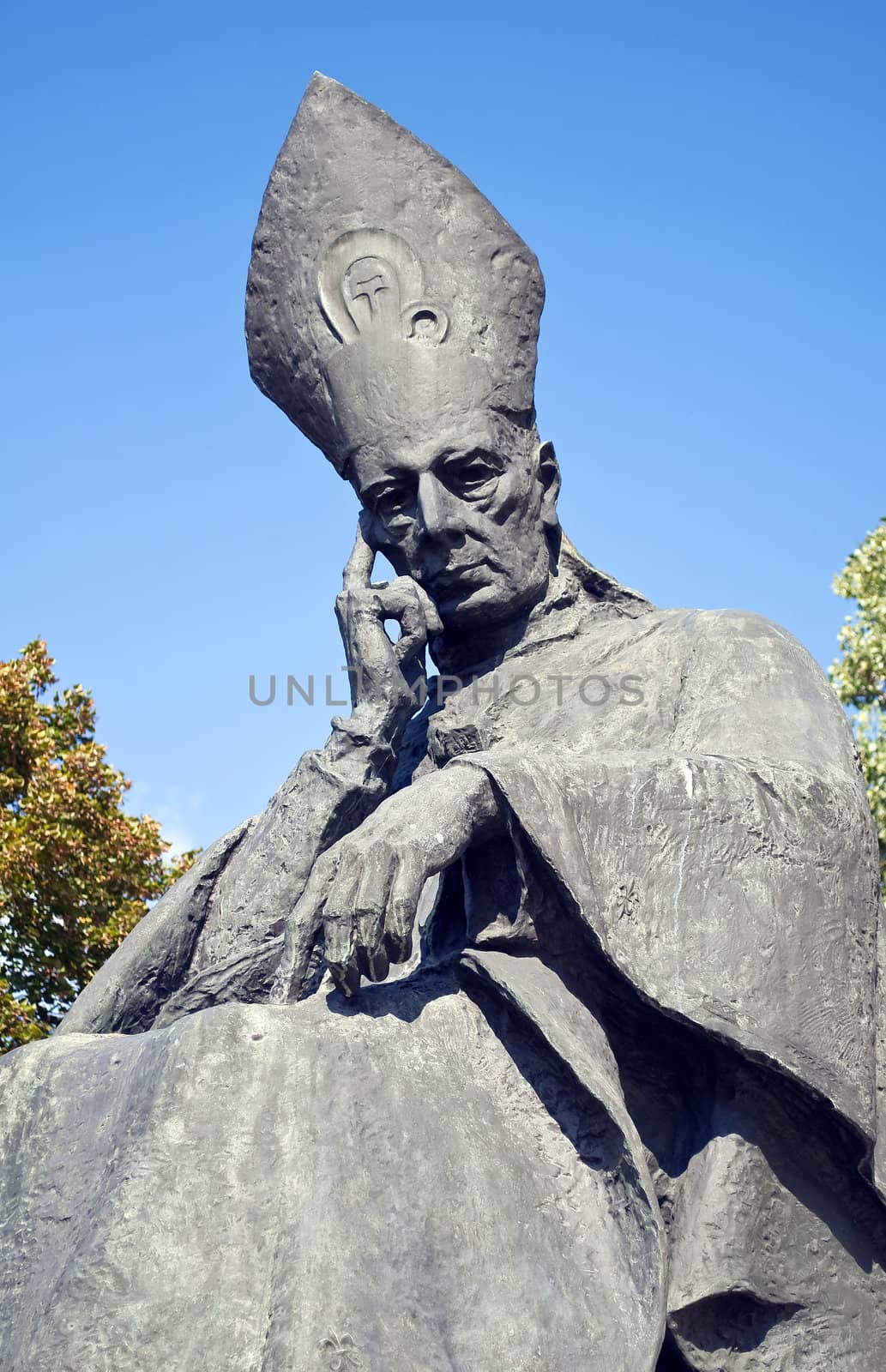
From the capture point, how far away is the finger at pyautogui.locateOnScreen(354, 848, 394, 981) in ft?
14.3

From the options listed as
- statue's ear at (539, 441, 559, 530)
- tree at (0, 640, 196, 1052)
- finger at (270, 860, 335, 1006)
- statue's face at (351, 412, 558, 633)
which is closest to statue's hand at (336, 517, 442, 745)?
statue's face at (351, 412, 558, 633)

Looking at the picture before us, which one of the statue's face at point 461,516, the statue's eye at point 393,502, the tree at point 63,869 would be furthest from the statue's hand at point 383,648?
the tree at point 63,869

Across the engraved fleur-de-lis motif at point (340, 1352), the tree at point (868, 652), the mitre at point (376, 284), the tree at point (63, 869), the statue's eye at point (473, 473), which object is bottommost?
the engraved fleur-de-lis motif at point (340, 1352)

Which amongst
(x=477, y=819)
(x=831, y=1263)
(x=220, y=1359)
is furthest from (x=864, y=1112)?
(x=220, y=1359)

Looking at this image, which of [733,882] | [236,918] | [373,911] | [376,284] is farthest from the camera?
[376,284]

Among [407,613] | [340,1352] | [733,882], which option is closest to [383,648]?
[407,613]

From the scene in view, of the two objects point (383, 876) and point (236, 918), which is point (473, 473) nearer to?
point (236, 918)

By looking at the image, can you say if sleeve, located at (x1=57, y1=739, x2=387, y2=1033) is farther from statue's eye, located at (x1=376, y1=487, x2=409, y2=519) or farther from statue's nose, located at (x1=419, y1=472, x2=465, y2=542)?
statue's eye, located at (x1=376, y1=487, x2=409, y2=519)

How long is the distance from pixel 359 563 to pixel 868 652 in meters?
12.0

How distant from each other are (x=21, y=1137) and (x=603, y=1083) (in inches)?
56.5

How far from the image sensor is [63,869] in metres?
14.6

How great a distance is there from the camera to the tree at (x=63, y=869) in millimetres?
14383

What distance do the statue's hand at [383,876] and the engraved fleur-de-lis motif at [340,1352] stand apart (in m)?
0.86

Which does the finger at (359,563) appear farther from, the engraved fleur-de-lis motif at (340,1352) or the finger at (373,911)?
the engraved fleur-de-lis motif at (340,1352)
